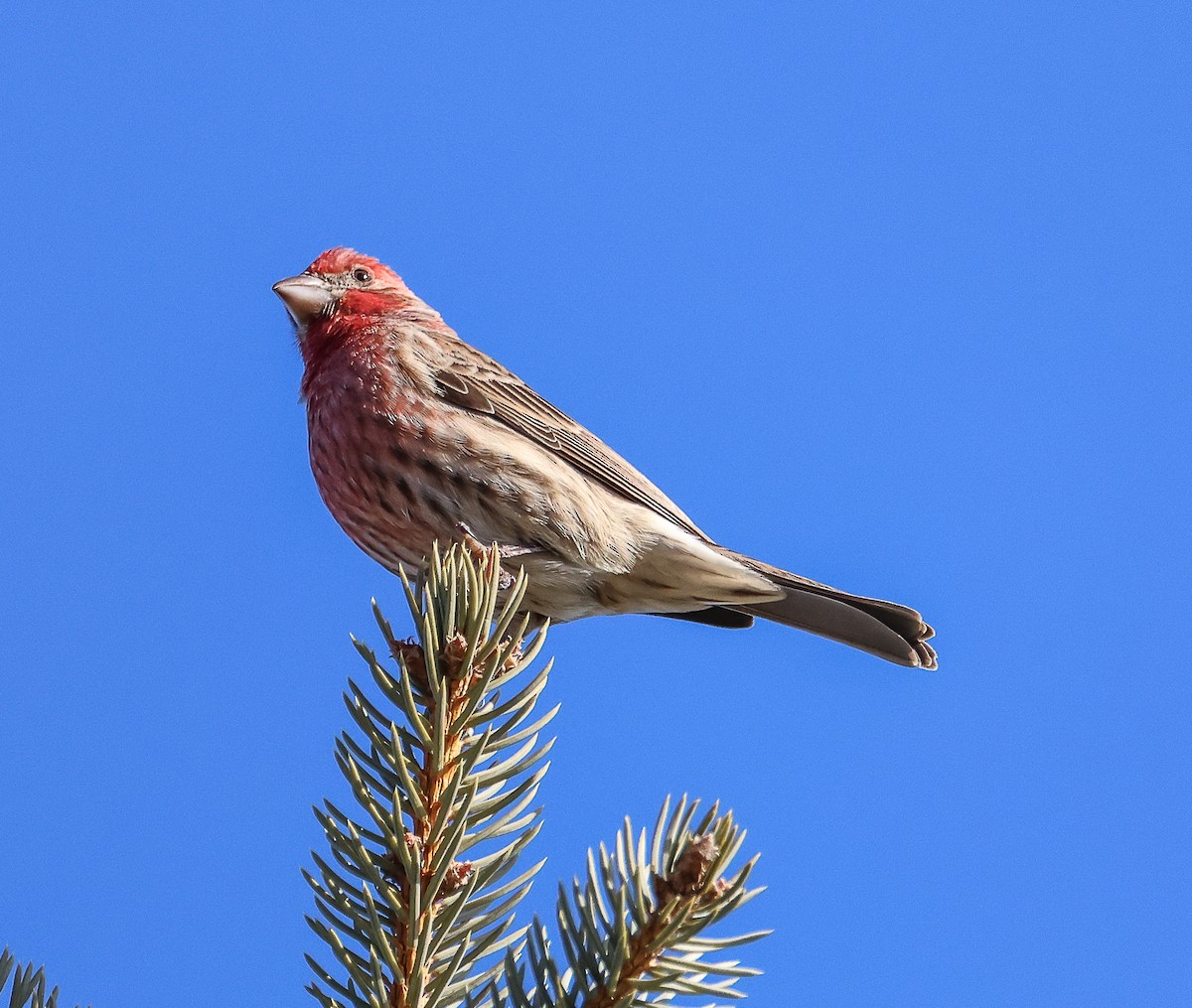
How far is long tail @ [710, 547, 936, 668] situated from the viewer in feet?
20.0

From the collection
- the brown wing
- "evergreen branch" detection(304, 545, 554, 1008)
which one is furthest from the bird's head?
"evergreen branch" detection(304, 545, 554, 1008)

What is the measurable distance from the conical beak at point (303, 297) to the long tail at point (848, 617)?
237 centimetres

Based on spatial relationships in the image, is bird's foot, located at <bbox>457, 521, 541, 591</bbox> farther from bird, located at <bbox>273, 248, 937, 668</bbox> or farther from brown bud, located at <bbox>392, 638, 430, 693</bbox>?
brown bud, located at <bbox>392, 638, 430, 693</bbox>

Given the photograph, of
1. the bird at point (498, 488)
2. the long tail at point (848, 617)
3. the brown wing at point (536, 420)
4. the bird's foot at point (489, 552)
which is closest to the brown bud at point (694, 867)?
the bird's foot at point (489, 552)

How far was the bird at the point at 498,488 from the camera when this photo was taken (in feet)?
18.0

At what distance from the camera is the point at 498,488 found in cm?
549

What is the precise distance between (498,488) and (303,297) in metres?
1.72

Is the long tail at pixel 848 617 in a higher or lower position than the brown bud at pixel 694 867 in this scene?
higher

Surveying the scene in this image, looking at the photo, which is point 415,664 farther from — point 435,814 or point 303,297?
point 303,297

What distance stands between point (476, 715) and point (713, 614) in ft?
14.3

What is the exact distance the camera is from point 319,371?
6.07 meters

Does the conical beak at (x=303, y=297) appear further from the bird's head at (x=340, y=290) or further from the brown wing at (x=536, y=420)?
the brown wing at (x=536, y=420)

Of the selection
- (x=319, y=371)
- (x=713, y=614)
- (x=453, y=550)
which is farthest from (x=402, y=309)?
(x=453, y=550)

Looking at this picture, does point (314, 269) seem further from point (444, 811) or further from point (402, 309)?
point (444, 811)
